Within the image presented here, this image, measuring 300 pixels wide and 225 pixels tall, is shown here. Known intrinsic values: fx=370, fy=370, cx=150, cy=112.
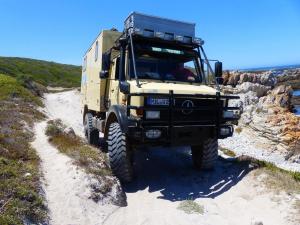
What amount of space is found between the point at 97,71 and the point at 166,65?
3.54m

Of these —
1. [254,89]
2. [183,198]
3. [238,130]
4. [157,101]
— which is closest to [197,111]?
[157,101]

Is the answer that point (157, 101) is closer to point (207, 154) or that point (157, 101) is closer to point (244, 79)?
point (207, 154)

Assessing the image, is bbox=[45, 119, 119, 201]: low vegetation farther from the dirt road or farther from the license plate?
the license plate

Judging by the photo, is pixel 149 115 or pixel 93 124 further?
pixel 93 124

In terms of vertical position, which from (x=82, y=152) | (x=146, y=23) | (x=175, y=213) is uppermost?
(x=146, y=23)

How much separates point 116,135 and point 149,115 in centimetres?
115

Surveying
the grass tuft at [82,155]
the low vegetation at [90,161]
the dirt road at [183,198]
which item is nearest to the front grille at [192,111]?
the dirt road at [183,198]

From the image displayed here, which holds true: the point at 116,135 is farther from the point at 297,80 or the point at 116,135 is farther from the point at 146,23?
the point at 297,80

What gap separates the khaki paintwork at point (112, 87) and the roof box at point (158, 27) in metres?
0.89

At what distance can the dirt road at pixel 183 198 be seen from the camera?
7.39 metres

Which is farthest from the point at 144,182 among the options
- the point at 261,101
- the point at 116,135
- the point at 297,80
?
the point at 297,80

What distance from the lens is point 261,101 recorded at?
84.0 ft

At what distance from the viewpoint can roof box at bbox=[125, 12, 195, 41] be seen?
9.72 metres

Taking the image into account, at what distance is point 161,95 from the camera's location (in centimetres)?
833
